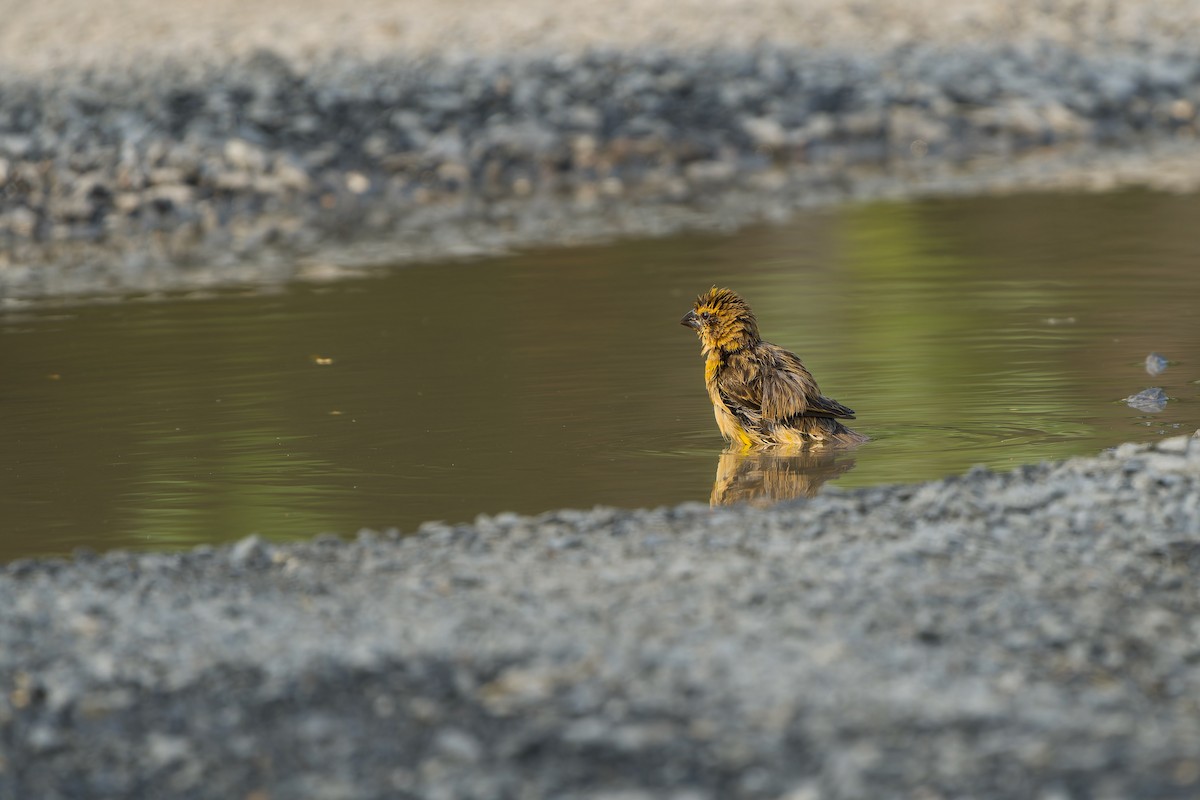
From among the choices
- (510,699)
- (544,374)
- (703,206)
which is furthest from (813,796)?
(703,206)

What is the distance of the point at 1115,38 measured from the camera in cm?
2188

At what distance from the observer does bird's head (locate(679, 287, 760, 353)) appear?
27.9 feet

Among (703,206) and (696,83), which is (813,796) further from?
(696,83)

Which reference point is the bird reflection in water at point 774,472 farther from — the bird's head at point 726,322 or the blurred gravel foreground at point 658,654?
the blurred gravel foreground at point 658,654

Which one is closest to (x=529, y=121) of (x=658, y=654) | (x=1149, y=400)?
(x=1149, y=400)

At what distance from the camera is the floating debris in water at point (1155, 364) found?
30.3 ft

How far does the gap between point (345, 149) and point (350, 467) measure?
35.7ft

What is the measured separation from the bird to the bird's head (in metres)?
0.02

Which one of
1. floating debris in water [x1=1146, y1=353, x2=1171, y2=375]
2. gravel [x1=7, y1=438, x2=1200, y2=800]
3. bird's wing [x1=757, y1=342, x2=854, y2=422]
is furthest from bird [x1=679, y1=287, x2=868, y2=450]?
floating debris in water [x1=1146, y1=353, x2=1171, y2=375]

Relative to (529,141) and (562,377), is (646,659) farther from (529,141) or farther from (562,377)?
(529,141)

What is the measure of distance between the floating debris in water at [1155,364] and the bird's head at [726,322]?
2.03 meters

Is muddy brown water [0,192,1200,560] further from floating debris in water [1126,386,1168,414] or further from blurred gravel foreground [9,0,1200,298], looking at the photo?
blurred gravel foreground [9,0,1200,298]

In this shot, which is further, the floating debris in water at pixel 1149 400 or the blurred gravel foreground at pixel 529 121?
the blurred gravel foreground at pixel 529 121

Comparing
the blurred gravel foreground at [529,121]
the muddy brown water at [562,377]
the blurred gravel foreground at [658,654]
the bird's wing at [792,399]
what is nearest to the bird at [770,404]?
the bird's wing at [792,399]
